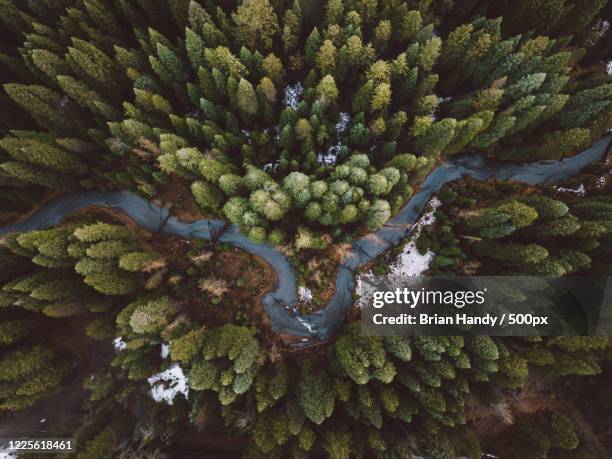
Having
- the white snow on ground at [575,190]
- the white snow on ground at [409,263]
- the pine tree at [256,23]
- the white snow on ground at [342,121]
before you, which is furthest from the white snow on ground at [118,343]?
the white snow on ground at [575,190]

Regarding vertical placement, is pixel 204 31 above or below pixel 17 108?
above

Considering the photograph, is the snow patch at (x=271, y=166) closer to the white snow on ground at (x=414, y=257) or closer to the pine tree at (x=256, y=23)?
the pine tree at (x=256, y=23)

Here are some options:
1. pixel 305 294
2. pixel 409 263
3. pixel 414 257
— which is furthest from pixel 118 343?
pixel 414 257

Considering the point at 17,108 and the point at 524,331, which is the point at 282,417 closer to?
the point at 524,331

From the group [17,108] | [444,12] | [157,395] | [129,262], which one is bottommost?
[157,395]

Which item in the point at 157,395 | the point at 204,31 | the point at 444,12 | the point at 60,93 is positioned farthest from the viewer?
the point at 157,395

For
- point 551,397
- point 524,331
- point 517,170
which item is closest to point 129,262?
point 524,331
